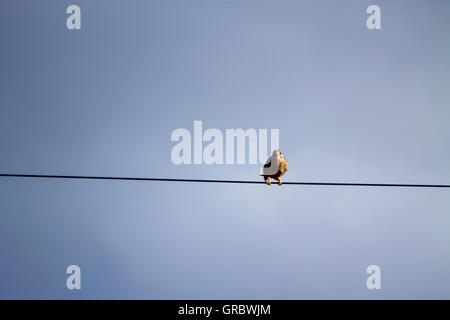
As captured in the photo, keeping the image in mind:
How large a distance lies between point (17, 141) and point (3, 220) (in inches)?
9.2

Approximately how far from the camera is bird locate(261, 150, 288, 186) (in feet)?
4.09

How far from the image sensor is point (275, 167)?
49.4 inches

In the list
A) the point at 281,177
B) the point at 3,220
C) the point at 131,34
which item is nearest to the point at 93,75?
the point at 131,34

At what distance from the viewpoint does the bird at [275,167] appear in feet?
4.09

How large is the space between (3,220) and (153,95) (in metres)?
0.57

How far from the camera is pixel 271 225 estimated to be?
54.1 inches

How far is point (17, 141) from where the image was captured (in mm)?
1369

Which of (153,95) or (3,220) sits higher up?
(153,95)

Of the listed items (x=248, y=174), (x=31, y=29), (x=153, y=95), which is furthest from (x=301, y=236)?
(x=31, y=29)

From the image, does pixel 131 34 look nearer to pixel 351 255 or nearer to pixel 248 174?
pixel 248 174
